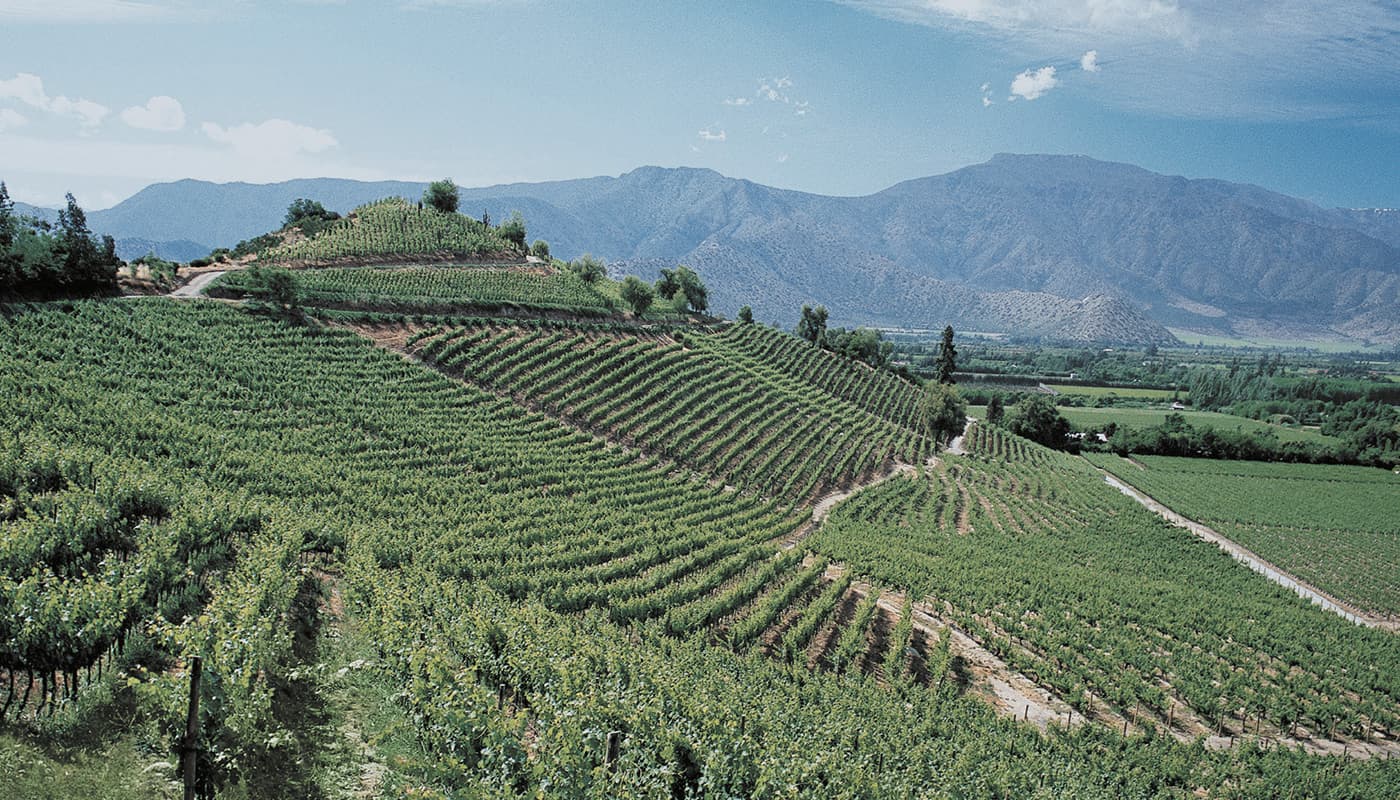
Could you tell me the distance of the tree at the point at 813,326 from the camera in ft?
328

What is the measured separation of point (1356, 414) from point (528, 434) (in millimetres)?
162478

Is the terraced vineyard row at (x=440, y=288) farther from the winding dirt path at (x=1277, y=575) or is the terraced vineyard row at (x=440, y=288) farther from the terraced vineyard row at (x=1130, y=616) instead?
the winding dirt path at (x=1277, y=575)

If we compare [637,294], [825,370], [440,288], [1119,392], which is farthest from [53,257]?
[1119,392]

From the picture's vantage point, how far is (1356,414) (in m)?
129

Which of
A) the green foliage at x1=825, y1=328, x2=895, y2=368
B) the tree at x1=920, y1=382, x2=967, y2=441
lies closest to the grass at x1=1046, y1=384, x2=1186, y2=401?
the green foliage at x1=825, y1=328, x2=895, y2=368

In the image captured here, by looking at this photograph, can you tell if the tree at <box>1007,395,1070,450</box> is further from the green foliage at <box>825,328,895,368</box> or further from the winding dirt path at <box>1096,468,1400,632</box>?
the winding dirt path at <box>1096,468,1400,632</box>

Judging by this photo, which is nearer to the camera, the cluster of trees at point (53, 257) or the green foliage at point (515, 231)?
the cluster of trees at point (53, 257)

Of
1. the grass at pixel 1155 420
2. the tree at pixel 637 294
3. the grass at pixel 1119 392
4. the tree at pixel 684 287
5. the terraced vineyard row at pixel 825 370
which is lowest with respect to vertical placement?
the grass at pixel 1155 420

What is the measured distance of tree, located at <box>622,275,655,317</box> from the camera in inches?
2862

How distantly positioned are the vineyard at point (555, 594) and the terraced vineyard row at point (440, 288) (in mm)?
5887

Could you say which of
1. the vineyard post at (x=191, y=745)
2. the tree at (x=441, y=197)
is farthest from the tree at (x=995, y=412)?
the vineyard post at (x=191, y=745)

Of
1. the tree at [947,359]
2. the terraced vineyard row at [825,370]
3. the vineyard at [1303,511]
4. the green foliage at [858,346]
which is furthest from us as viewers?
the tree at [947,359]

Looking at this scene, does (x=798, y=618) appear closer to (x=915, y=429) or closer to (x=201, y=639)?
(x=201, y=639)

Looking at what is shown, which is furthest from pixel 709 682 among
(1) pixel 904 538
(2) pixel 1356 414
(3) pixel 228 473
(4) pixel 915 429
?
(2) pixel 1356 414
